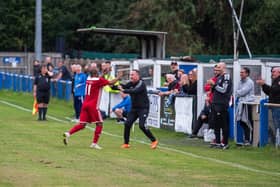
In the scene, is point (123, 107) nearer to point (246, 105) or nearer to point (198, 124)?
point (198, 124)

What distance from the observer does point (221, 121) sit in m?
20.2

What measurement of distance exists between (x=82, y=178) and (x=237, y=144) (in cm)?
755

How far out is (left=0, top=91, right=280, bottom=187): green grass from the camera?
13812 millimetres

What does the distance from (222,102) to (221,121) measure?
420 millimetres

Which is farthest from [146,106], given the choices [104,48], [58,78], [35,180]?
[104,48]

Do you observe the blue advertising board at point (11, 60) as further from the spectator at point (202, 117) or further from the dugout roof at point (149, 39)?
the spectator at point (202, 117)

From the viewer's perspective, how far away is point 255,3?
A: 2378 inches

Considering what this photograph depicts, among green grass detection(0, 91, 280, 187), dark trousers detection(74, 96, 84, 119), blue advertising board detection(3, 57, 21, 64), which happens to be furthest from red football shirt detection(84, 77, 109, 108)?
blue advertising board detection(3, 57, 21, 64)

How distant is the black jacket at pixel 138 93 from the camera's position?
19.6 m

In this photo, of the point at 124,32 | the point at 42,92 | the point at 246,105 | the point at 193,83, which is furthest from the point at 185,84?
the point at 124,32

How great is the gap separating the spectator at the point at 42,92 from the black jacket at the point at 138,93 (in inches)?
338

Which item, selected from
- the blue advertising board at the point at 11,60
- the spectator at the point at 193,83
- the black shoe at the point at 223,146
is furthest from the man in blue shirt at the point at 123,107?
the blue advertising board at the point at 11,60

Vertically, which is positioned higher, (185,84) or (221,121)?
(185,84)

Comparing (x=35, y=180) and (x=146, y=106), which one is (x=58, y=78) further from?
(x=35, y=180)
